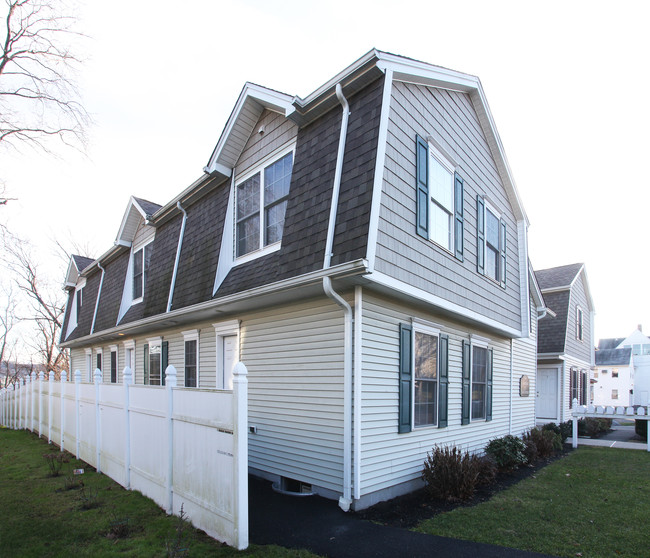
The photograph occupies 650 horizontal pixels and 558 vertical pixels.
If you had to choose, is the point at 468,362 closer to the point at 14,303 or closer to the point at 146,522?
the point at 146,522

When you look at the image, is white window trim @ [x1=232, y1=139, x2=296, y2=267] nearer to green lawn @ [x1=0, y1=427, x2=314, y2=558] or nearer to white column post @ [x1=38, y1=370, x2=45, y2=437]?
green lawn @ [x1=0, y1=427, x2=314, y2=558]

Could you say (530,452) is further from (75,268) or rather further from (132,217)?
(75,268)

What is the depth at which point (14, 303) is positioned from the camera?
32.2 meters

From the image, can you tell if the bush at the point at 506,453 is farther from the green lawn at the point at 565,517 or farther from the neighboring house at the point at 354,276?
the green lawn at the point at 565,517

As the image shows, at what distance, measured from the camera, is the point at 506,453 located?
912cm

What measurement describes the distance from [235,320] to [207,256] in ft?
5.08

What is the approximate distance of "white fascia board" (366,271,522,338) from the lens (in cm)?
587

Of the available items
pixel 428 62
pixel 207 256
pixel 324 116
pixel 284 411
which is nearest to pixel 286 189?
pixel 324 116

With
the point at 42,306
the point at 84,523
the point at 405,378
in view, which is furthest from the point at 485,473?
the point at 42,306

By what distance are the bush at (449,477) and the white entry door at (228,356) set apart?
4.15 m

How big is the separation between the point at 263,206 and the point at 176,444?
445 cm

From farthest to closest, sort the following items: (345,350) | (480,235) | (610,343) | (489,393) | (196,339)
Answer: (610,343)
(489,393)
(196,339)
(480,235)
(345,350)

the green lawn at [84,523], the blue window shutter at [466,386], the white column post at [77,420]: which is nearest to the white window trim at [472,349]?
the blue window shutter at [466,386]

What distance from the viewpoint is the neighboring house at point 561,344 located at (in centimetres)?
1650
